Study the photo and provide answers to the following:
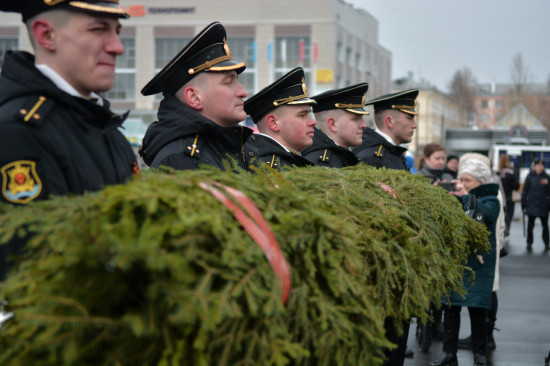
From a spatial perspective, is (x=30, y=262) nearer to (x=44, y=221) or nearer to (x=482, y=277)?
(x=44, y=221)

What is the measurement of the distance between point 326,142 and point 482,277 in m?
2.22

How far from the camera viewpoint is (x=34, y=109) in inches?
101

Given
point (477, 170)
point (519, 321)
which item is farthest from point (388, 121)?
point (519, 321)

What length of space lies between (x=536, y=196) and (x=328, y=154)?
43.0ft

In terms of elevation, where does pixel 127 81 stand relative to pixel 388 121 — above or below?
above

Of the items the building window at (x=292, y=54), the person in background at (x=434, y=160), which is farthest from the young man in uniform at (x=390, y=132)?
the building window at (x=292, y=54)

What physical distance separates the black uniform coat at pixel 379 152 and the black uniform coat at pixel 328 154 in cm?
82

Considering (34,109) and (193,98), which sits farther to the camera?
(193,98)

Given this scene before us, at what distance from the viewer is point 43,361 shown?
1.81 m

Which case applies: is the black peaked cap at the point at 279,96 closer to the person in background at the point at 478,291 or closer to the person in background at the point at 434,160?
the person in background at the point at 478,291

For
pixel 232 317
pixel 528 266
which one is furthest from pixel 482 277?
pixel 528 266

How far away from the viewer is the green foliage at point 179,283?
1.79 m

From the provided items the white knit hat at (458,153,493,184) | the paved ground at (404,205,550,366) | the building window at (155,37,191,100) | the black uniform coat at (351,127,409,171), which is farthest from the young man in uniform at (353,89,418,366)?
the building window at (155,37,191,100)

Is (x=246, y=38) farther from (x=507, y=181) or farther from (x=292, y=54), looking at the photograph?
(x=507, y=181)
